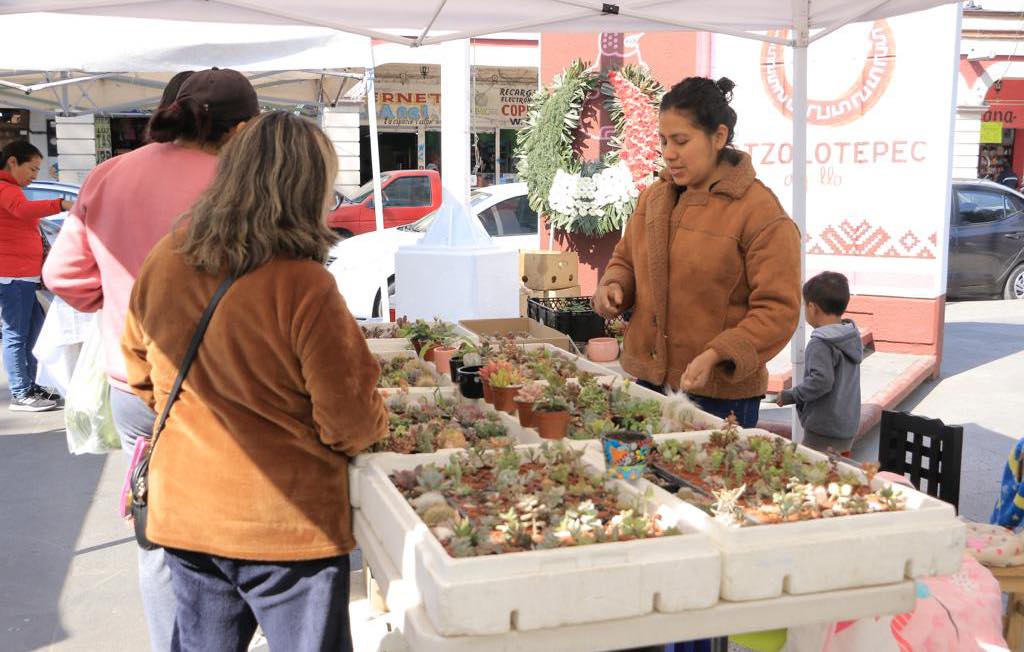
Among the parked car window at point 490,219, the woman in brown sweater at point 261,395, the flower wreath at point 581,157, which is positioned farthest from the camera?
the parked car window at point 490,219

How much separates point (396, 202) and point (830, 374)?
35.5 ft

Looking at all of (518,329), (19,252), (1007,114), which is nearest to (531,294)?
(518,329)

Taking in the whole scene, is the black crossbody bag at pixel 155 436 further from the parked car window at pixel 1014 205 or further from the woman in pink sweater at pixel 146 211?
the parked car window at pixel 1014 205

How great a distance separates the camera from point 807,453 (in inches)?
99.8

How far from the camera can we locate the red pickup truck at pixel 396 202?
46.7 feet

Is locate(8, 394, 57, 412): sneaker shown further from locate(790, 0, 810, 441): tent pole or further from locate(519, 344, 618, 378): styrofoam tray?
locate(790, 0, 810, 441): tent pole

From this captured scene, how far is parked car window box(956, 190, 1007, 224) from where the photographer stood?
1148 centimetres

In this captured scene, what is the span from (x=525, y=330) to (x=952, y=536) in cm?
319

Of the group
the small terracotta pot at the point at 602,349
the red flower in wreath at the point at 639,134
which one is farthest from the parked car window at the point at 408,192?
the small terracotta pot at the point at 602,349

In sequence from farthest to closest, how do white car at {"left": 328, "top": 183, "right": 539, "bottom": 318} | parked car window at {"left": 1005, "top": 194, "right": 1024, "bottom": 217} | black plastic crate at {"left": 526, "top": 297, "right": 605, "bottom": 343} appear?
parked car window at {"left": 1005, "top": 194, "right": 1024, "bottom": 217}
white car at {"left": 328, "top": 183, "right": 539, "bottom": 318}
black plastic crate at {"left": 526, "top": 297, "right": 605, "bottom": 343}

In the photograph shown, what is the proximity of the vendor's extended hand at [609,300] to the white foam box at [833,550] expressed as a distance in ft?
4.25

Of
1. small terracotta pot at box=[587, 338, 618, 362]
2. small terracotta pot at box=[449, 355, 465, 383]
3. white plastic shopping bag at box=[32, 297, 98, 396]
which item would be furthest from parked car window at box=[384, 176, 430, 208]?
small terracotta pot at box=[449, 355, 465, 383]

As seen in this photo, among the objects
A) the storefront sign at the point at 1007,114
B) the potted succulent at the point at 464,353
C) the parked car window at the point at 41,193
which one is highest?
the storefront sign at the point at 1007,114

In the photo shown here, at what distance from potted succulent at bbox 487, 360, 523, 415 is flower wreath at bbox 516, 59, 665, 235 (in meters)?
5.48
